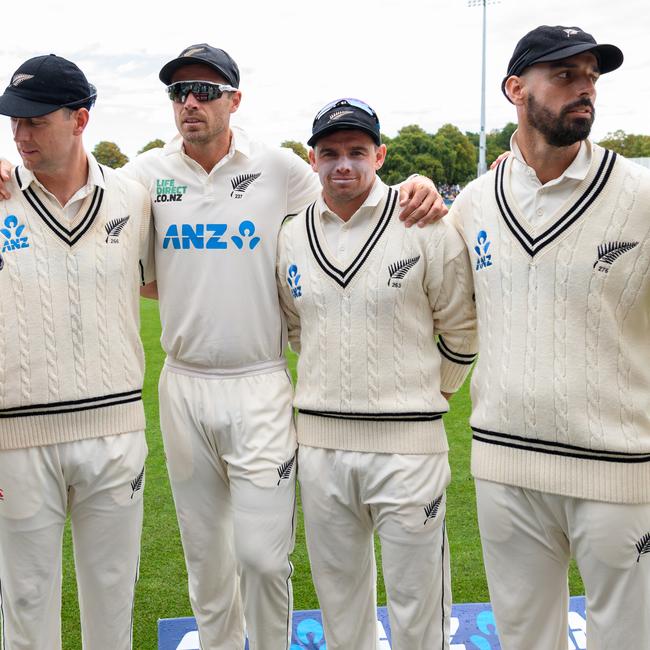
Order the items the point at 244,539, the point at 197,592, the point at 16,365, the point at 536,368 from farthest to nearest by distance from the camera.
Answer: the point at 197,592, the point at 244,539, the point at 16,365, the point at 536,368

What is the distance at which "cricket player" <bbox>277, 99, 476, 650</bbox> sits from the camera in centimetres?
324

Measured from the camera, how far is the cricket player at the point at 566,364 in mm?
2738

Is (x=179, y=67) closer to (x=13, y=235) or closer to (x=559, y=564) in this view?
(x=13, y=235)

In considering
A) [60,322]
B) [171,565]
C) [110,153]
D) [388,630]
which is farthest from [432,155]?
[60,322]

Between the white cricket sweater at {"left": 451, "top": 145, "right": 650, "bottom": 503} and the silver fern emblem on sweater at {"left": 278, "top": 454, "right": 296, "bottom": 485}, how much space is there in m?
0.91

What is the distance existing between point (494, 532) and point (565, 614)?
38cm

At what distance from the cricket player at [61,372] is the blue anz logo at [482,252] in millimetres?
1356

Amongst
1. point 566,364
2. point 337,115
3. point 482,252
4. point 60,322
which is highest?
point 337,115

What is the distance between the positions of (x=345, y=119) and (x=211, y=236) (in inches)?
28.6

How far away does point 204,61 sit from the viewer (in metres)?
3.41

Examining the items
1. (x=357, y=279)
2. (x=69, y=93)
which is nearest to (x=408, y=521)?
(x=357, y=279)

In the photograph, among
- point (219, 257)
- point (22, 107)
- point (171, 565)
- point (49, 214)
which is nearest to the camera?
point (22, 107)

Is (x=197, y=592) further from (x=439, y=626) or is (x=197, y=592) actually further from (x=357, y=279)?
(x=357, y=279)

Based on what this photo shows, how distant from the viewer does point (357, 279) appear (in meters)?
3.25
